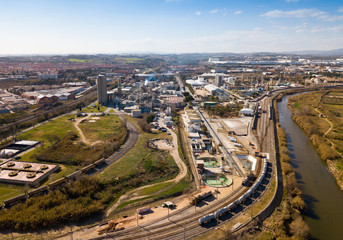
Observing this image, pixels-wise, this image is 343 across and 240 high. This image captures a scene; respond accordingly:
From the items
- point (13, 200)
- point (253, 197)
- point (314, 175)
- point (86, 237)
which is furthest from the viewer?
point (314, 175)

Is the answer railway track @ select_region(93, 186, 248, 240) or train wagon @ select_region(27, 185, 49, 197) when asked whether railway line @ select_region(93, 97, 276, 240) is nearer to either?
railway track @ select_region(93, 186, 248, 240)

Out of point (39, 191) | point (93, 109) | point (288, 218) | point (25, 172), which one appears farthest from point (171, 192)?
point (93, 109)

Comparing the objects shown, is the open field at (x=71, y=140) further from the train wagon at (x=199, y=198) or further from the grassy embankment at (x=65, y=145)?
the train wagon at (x=199, y=198)

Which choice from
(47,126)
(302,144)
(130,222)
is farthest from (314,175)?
(47,126)

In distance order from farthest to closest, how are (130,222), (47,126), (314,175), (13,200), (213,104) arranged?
(213,104) < (47,126) < (314,175) < (13,200) < (130,222)

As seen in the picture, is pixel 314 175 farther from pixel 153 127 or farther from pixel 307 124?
pixel 153 127

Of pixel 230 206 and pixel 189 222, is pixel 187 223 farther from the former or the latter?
pixel 230 206
